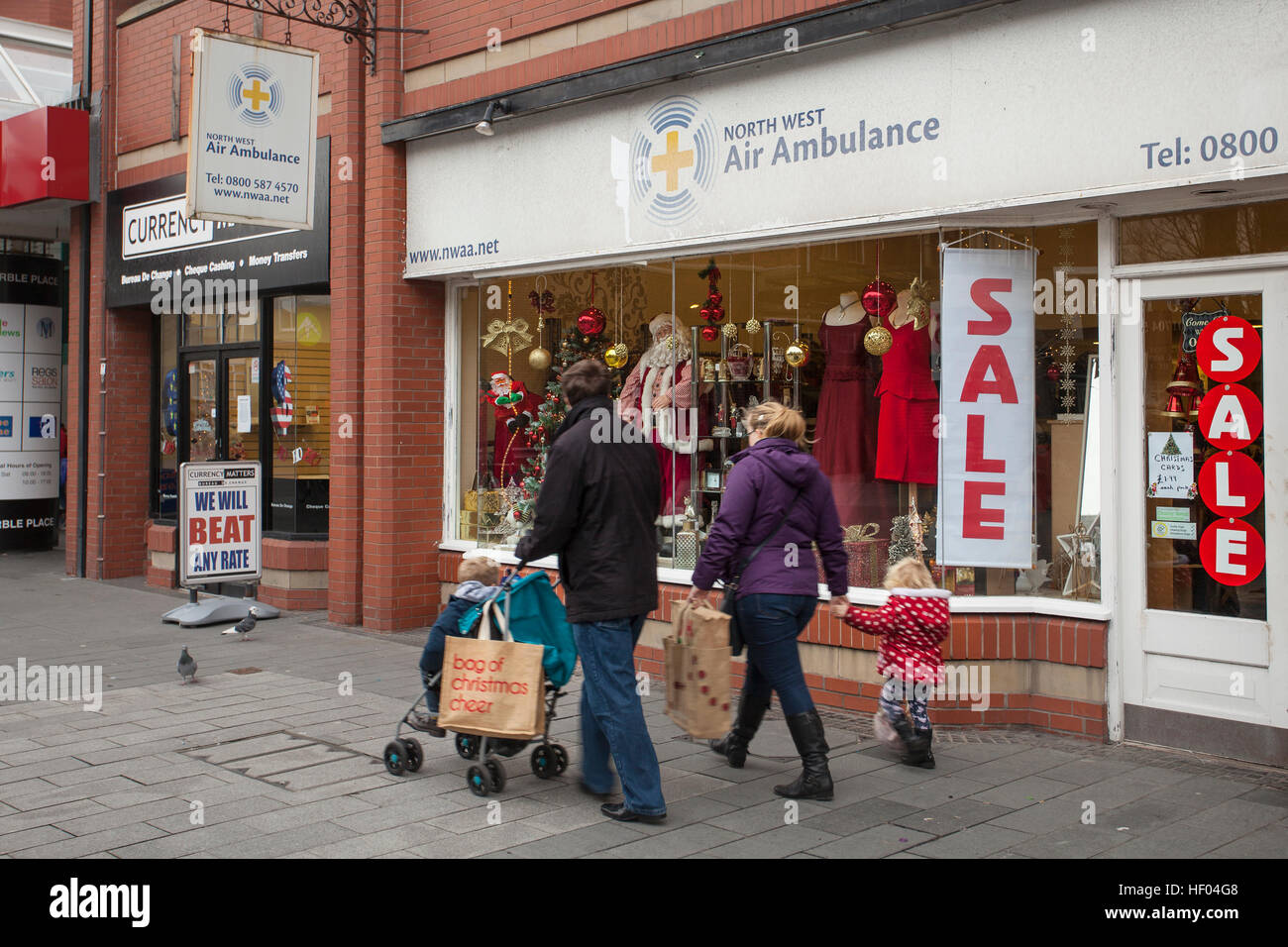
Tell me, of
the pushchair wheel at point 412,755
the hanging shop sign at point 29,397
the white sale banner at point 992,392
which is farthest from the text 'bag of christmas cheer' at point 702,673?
the hanging shop sign at point 29,397

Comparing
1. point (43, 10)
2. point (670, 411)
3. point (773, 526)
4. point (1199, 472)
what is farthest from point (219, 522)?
point (43, 10)

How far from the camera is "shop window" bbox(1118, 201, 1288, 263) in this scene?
635 cm

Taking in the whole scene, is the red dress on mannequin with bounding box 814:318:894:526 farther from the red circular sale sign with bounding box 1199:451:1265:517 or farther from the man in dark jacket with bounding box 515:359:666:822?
the man in dark jacket with bounding box 515:359:666:822

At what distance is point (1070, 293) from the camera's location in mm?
7219

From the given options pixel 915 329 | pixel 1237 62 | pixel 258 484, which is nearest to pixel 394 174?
pixel 258 484

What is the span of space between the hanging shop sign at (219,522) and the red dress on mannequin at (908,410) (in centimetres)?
555

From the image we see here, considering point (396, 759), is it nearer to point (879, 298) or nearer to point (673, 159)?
point (879, 298)

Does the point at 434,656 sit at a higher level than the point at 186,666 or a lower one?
higher

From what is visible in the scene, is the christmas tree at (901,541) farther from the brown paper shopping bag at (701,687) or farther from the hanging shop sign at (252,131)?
the hanging shop sign at (252,131)

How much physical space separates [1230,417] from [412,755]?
14.8 ft

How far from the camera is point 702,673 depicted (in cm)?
582

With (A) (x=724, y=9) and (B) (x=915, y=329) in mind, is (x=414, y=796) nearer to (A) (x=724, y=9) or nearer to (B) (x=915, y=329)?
(B) (x=915, y=329)

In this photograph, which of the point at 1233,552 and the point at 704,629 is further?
the point at 1233,552

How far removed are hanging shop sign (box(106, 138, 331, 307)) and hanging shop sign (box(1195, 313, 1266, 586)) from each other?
727 centimetres
